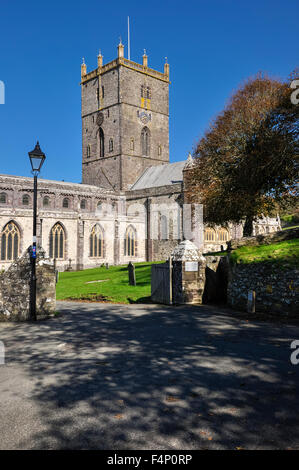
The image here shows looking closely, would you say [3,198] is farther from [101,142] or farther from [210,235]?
[210,235]

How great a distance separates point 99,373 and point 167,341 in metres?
2.24

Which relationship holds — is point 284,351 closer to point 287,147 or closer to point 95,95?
point 287,147

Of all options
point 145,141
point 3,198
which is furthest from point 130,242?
point 145,141

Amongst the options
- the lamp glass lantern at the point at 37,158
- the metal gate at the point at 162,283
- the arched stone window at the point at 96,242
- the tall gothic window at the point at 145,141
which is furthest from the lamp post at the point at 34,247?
the tall gothic window at the point at 145,141

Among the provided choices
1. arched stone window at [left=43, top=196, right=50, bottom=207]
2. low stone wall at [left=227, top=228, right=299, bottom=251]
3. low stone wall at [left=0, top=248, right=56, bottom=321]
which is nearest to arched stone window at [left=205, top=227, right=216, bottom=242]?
arched stone window at [left=43, top=196, right=50, bottom=207]

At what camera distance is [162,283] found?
45.7ft

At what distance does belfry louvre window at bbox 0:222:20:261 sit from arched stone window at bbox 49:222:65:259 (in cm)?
380

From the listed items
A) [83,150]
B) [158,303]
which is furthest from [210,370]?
[83,150]

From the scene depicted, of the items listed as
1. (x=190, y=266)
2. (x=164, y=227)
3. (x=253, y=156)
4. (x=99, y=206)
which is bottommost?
(x=190, y=266)

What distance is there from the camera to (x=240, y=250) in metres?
12.7

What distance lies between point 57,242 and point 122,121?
82.0 ft

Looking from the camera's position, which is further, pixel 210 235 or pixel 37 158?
pixel 210 235

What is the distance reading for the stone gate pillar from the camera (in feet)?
43.2

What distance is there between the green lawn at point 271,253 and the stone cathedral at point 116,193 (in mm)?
25487
